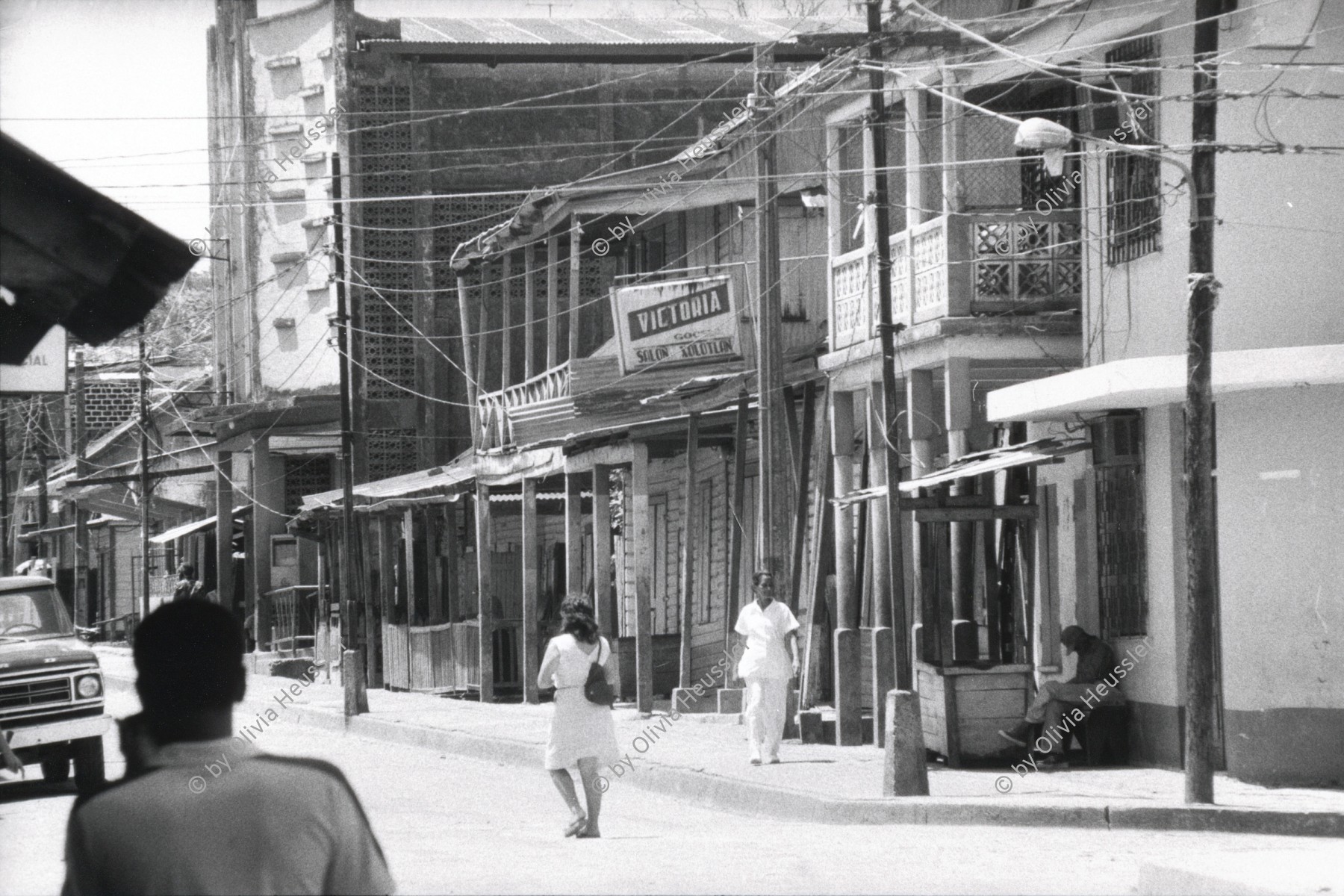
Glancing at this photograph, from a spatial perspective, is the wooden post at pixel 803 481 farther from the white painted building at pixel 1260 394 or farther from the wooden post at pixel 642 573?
the white painted building at pixel 1260 394

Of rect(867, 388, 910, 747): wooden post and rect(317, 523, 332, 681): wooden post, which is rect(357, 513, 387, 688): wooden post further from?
rect(867, 388, 910, 747): wooden post

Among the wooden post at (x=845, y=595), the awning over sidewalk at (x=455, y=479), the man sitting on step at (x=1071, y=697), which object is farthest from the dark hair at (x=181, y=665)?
the awning over sidewalk at (x=455, y=479)

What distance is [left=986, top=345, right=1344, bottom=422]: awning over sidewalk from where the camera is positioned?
14.6m

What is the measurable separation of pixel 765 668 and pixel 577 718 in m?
4.26

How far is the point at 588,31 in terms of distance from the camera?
128 feet

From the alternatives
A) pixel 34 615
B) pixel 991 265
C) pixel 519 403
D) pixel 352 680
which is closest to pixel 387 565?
pixel 519 403

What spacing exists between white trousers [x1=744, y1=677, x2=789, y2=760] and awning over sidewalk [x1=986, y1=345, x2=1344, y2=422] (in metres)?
3.28

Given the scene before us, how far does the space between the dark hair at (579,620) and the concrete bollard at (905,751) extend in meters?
2.53

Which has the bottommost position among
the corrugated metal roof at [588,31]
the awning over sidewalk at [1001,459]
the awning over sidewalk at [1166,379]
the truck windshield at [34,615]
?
the truck windshield at [34,615]

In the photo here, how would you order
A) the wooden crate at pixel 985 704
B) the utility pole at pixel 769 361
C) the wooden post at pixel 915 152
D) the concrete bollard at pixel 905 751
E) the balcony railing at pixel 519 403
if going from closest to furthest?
1. the concrete bollard at pixel 905 751
2. the wooden crate at pixel 985 704
3. the wooden post at pixel 915 152
4. the utility pole at pixel 769 361
5. the balcony railing at pixel 519 403

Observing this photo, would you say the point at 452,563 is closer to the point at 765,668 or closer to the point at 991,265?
the point at 765,668

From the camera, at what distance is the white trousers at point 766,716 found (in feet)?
58.0

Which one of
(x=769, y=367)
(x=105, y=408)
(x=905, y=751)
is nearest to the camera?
(x=905, y=751)

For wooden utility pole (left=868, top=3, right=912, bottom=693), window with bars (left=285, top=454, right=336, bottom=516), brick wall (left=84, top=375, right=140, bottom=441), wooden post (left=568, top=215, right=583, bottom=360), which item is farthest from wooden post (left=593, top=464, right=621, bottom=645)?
brick wall (left=84, top=375, right=140, bottom=441)
